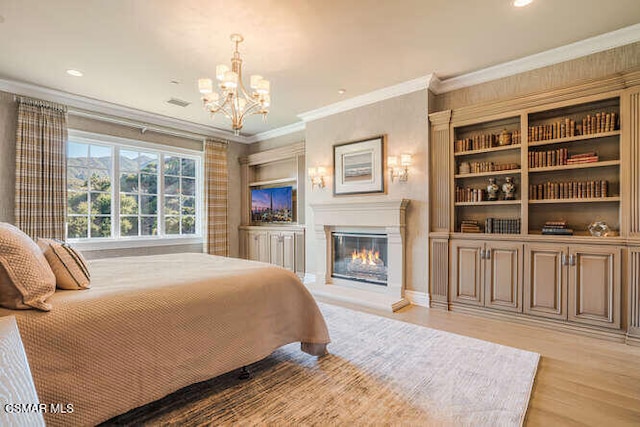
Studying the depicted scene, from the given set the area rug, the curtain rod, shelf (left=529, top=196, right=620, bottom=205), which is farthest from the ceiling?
the area rug

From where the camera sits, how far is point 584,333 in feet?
9.23

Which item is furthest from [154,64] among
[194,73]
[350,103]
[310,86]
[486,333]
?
[486,333]

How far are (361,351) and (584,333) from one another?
213 centimetres

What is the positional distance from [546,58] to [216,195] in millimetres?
5103

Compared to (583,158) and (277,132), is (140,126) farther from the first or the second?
(583,158)

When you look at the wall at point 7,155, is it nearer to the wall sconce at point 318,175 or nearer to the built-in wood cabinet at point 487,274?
the wall sconce at point 318,175

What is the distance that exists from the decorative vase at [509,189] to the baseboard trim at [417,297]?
1456 millimetres

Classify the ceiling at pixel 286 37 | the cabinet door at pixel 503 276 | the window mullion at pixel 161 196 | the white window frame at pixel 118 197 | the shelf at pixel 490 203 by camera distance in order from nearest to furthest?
the ceiling at pixel 286 37, the cabinet door at pixel 503 276, the shelf at pixel 490 203, the white window frame at pixel 118 197, the window mullion at pixel 161 196

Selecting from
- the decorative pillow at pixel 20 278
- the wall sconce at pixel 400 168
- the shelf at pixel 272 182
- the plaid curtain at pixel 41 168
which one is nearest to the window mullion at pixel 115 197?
the plaid curtain at pixel 41 168

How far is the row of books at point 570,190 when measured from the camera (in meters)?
2.85

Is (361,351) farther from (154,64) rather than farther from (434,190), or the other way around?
(154,64)

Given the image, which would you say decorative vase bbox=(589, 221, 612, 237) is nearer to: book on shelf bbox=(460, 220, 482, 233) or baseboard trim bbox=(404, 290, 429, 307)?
book on shelf bbox=(460, 220, 482, 233)

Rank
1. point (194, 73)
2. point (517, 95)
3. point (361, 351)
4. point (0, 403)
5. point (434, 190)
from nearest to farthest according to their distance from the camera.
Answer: point (0, 403), point (361, 351), point (517, 95), point (194, 73), point (434, 190)

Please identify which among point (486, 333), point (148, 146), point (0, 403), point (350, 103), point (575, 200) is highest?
point (350, 103)
